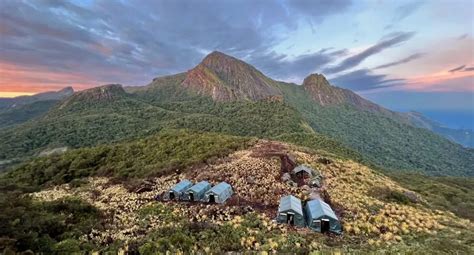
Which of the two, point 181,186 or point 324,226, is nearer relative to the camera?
point 324,226

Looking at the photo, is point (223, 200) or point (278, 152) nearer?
point (223, 200)

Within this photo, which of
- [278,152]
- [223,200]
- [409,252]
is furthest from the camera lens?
[278,152]

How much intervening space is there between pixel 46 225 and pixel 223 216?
13.7 m

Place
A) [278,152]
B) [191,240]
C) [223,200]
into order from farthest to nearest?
[278,152]
[223,200]
[191,240]

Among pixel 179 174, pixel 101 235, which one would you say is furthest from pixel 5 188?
pixel 101 235

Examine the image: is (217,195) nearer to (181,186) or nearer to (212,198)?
(212,198)

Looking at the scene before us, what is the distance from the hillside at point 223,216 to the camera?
21500 millimetres

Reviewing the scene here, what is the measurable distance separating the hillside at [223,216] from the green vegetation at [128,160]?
66cm

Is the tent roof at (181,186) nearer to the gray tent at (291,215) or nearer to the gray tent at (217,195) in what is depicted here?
the gray tent at (217,195)

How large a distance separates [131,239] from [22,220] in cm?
821

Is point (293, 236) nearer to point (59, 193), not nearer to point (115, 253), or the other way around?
point (115, 253)

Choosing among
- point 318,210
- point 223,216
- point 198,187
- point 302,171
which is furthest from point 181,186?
point 302,171

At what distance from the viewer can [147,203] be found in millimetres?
31875

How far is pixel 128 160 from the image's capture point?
57.8 meters
